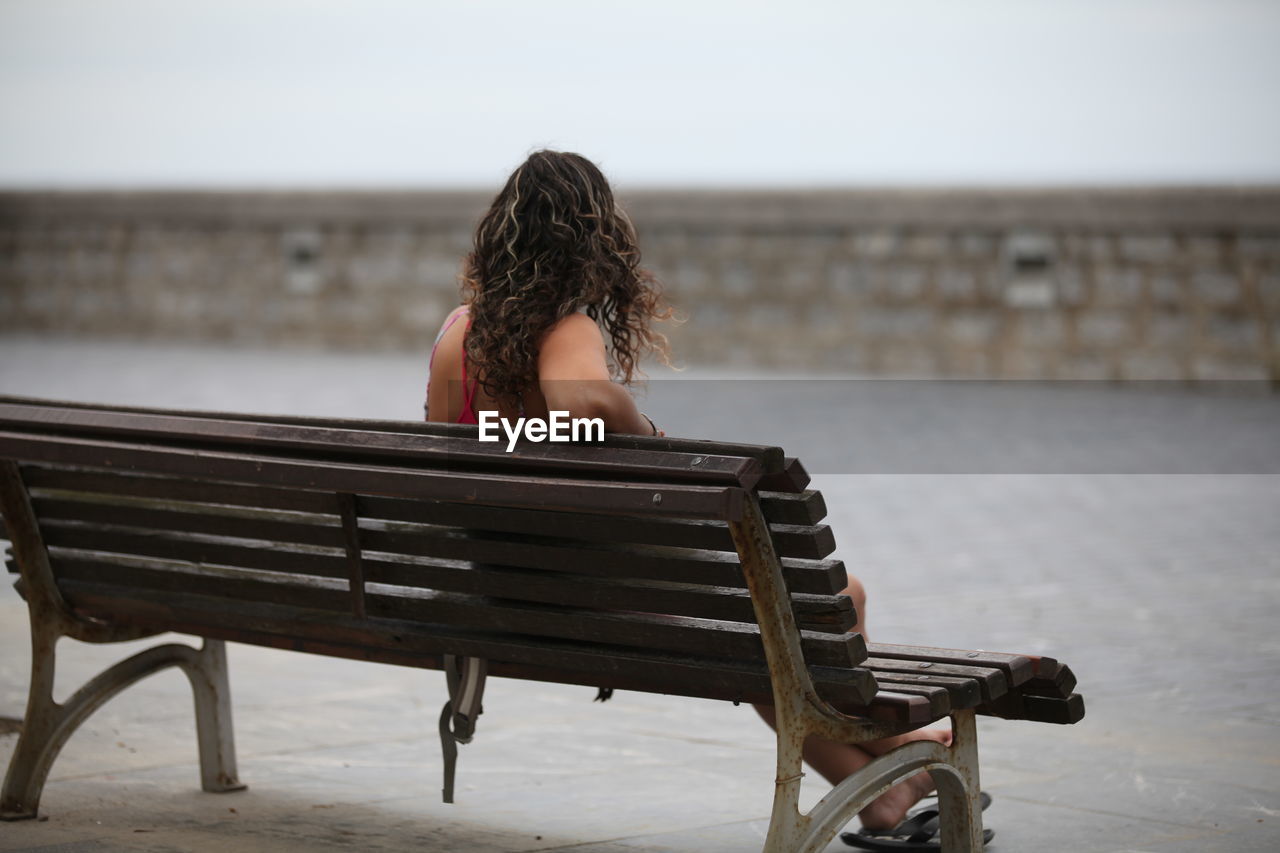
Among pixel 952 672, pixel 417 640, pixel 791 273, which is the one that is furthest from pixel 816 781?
pixel 791 273

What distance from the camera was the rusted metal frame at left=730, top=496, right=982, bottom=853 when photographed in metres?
2.98

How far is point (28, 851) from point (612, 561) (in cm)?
144

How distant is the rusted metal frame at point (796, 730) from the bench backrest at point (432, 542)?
1.3 inches

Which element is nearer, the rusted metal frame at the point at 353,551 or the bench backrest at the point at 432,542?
the bench backrest at the point at 432,542

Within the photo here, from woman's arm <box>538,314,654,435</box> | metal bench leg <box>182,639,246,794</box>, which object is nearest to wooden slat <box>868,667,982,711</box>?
woman's arm <box>538,314,654,435</box>

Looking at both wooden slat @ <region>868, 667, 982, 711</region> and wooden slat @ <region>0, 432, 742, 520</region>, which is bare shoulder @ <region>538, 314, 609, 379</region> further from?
wooden slat @ <region>868, 667, 982, 711</region>

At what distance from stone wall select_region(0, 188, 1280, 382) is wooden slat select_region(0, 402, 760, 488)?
10997 mm

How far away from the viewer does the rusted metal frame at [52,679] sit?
400 centimetres

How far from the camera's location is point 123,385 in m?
14.5

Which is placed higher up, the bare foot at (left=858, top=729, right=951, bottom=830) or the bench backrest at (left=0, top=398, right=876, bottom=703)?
the bench backrest at (left=0, top=398, right=876, bottom=703)

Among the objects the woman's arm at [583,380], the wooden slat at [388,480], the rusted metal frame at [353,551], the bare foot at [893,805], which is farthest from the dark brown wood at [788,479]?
the bare foot at [893,805]

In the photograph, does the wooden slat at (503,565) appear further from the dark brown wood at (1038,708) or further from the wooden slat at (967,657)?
the dark brown wood at (1038,708)

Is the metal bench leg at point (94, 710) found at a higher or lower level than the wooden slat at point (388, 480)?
lower

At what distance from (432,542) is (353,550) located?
206 millimetres
